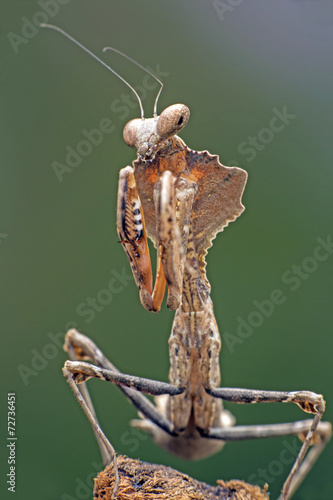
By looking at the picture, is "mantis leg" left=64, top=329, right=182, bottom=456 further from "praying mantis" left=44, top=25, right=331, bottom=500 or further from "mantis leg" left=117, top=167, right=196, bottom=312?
"mantis leg" left=117, top=167, right=196, bottom=312

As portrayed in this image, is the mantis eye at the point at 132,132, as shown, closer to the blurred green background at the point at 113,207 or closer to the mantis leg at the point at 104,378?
the mantis leg at the point at 104,378

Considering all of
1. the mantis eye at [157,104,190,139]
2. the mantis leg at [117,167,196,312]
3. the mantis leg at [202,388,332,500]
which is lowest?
the mantis leg at [202,388,332,500]

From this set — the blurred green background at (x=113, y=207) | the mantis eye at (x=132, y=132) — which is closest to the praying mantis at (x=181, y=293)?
the mantis eye at (x=132, y=132)

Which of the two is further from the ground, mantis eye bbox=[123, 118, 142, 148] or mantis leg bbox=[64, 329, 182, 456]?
mantis eye bbox=[123, 118, 142, 148]

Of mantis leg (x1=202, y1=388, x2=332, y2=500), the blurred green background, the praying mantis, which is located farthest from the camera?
the blurred green background

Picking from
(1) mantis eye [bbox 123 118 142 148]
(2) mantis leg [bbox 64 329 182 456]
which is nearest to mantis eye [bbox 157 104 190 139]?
(1) mantis eye [bbox 123 118 142 148]

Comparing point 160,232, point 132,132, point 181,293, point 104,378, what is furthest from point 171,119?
point 104,378
